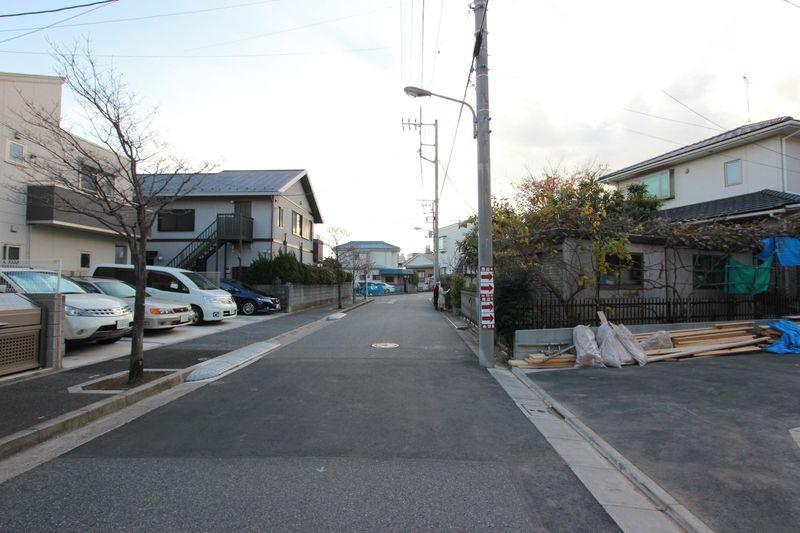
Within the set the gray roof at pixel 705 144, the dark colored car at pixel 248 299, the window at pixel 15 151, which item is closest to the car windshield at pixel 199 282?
the dark colored car at pixel 248 299

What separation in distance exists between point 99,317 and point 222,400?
4.95 meters

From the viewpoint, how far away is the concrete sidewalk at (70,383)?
5406 mm

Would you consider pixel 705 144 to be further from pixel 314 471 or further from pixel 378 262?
pixel 378 262

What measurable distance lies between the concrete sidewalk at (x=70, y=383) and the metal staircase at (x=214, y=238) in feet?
38.4

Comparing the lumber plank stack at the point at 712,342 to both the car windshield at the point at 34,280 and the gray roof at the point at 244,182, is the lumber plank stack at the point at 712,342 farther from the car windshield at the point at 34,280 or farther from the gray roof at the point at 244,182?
the gray roof at the point at 244,182

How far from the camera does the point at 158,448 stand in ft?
15.4

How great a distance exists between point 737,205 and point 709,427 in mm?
14319

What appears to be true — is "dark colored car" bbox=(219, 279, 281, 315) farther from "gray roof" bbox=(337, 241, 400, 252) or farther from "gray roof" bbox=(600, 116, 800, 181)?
"gray roof" bbox=(337, 241, 400, 252)

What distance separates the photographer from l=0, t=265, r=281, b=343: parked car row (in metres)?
9.27

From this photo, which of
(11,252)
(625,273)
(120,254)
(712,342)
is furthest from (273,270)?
(712,342)

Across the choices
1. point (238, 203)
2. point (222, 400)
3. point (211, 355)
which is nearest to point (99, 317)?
point (211, 355)

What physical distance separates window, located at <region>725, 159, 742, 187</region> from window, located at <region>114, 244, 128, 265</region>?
1012 inches

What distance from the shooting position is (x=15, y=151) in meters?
14.7

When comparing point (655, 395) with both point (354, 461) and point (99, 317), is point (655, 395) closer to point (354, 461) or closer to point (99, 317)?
point (354, 461)
